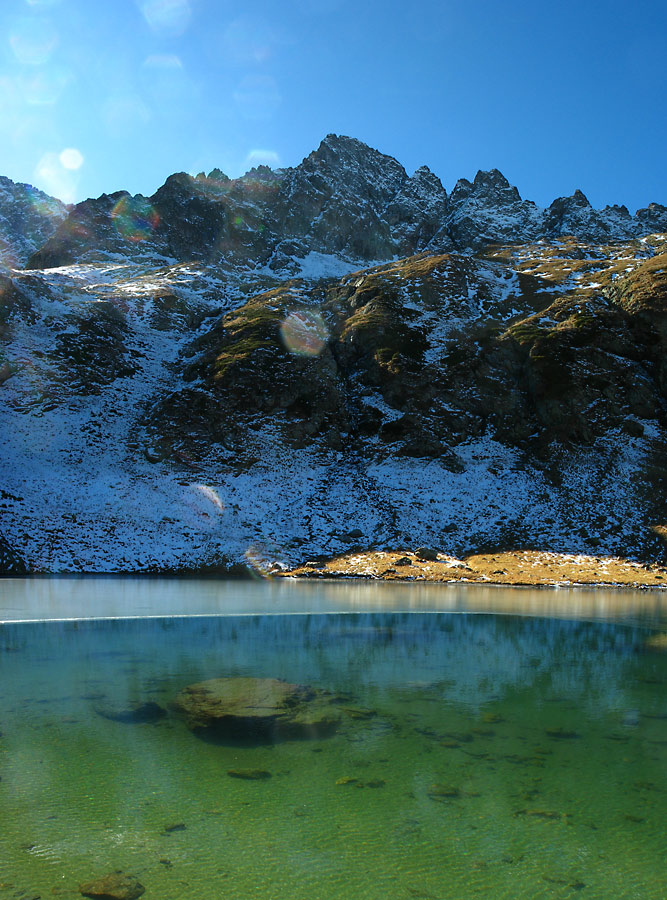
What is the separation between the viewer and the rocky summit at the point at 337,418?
182ft

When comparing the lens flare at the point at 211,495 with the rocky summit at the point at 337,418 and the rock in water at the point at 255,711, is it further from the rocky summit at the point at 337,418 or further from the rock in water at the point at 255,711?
the rock in water at the point at 255,711

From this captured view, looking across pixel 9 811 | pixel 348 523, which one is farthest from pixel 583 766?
pixel 348 523

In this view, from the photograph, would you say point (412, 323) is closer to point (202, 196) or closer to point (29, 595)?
point (29, 595)

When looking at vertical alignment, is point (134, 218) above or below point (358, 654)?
above

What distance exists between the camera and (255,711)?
13.3m

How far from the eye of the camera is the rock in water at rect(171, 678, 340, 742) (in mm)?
12562

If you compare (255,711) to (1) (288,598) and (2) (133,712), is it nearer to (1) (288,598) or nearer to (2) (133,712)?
(2) (133,712)

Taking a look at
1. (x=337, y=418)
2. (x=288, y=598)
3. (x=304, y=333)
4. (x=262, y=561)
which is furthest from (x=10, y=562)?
(x=304, y=333)

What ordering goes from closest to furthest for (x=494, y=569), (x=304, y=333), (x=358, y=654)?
(x=358, y=654)
(x=494, y=569)
(x=304, y=333)

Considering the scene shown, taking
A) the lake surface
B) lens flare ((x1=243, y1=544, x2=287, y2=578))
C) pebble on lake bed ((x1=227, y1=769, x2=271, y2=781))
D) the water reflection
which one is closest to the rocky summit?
lens flare ((x1=243, y1=544, x2=287, y2=578))

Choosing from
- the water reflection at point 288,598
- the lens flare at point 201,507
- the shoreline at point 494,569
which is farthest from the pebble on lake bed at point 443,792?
the lens flare at point 201,507

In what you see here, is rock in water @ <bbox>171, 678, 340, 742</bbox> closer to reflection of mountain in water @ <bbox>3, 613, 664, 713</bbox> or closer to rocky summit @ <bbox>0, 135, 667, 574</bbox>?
reflection of mountain in water @ <bbox>3, 613, 664, 713</bbox>

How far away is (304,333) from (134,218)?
124 metres

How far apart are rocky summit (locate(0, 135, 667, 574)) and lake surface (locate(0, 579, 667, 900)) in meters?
32.3
